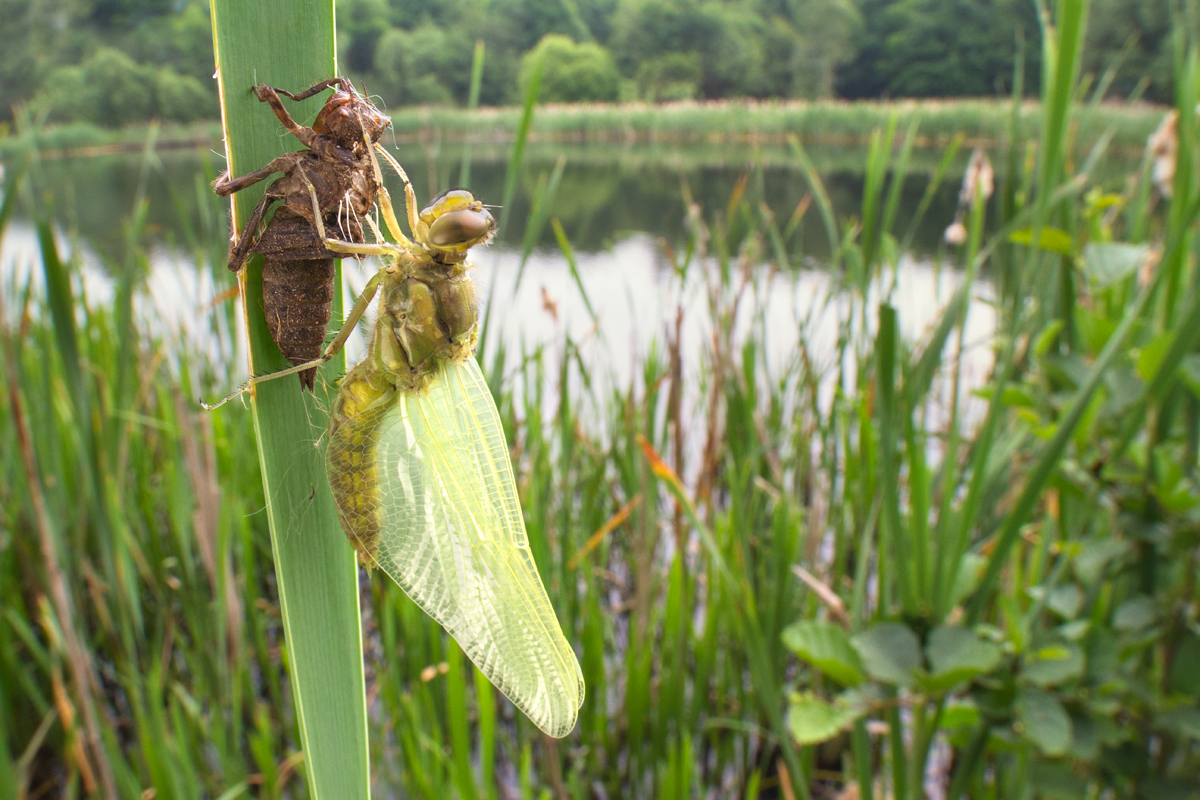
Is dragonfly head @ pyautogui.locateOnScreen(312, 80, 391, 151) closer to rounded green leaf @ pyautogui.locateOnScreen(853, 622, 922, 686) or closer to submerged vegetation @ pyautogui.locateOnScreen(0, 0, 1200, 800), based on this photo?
submerged vegetation @ pyautogui.locateOnScreen(0, 0, 1200, 800)

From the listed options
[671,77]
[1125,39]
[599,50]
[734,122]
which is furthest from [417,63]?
[671,77]

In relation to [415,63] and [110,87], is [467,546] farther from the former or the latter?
[110,87]

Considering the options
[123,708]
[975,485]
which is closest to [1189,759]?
[975,485]

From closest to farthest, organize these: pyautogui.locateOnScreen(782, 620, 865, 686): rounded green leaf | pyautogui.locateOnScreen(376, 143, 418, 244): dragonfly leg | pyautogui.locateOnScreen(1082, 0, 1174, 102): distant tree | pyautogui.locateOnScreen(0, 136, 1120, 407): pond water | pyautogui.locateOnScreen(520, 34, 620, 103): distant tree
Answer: pyautogui.locateOnScreen(376, 143, 418, 244): dragonfly leg < pyautogui.locateOnScreen(782, 620, 865, 686): rounded green leaf < pyautogui.locateOnScreen(0, 136, 1120, 407): pond water < pyautogui.locateOnScreen(1082, 0, 1174, 102): distant tree < pyautogui.locateOnScreen(520, 34, 620, 103): distant tree

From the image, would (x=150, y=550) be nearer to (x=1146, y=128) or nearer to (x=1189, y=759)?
(x=1189, y=759)

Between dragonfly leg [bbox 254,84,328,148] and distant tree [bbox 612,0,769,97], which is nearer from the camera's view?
dragonfly leg [bbox 254,84,328,148]

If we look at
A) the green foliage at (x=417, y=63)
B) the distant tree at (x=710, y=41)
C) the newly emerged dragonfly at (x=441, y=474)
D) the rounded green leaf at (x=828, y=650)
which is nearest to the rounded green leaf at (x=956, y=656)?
the rounded green leaf at (x=828, y=650)

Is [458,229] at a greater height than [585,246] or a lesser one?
greater

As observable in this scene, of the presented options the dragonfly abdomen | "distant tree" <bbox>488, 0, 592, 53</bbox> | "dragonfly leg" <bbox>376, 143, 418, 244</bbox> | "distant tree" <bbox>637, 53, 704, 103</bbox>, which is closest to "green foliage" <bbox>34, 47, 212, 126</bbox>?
"distant tree" <bbox>488, 0, 592, 53</bbox>
